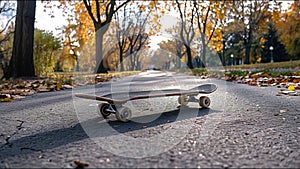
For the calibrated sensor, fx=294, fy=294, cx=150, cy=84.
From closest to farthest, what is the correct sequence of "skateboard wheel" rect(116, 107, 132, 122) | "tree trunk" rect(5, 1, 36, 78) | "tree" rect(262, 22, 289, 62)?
"skateboard wheel" rect(116, 107, 132, 122), "tree trunk" rect(5, 1, 36, 78), "tree" rect(262, 22, 289, 62)

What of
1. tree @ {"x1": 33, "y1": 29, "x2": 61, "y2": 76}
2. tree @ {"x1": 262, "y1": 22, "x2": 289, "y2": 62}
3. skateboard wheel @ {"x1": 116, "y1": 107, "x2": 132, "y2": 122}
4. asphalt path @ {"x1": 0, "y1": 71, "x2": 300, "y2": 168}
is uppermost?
tree @ {"x1": 262, "y1": 22, "x2": 289, "y2": 62}

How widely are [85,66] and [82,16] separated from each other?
4514cm

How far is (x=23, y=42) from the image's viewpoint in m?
8.84

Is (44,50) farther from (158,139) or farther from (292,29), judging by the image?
(292,29)

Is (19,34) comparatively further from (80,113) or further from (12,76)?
(80,113)

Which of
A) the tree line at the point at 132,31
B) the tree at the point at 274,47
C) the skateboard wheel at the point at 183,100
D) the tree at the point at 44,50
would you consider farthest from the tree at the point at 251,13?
the skateboard wheel at the point at 183,100

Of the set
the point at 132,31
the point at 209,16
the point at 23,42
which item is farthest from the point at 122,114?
the point at 132,31

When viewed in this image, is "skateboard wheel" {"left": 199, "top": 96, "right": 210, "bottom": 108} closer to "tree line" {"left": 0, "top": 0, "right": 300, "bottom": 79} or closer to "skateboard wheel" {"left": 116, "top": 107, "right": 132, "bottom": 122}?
"skateboard wheel" {"left": 116, "top": 107, "right": 132, "bottom": 122}

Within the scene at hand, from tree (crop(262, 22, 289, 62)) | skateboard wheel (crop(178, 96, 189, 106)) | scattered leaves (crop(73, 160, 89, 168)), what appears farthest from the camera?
tree (crop(262, 22, 289, 62))

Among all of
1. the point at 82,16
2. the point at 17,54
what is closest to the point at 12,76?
the point at 17,54

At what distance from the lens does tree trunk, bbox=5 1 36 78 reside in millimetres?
8742

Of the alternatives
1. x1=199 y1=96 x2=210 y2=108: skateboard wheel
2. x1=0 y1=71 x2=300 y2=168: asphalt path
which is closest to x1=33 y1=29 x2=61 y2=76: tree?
x1=0 y1=71 x2=300 y2=168: asphalt path

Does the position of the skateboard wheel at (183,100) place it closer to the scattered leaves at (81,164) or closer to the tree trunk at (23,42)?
the scattered leaves at (81,164)

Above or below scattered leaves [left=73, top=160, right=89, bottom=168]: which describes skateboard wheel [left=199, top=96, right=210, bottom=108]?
above
